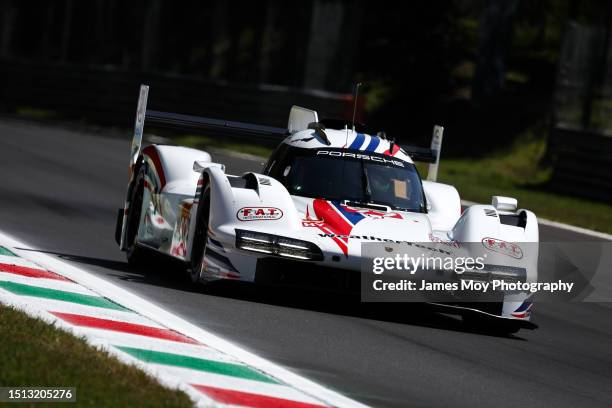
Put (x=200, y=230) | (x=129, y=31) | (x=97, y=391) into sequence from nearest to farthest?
(x=97, y=391) < (x=200, y=230) < (x=129, y=31)

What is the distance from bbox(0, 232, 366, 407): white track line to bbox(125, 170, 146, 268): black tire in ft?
2.63

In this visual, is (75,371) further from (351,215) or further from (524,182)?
(524,182)

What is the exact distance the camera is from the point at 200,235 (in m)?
Answer: 10.1

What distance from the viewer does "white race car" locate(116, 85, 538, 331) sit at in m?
9.39

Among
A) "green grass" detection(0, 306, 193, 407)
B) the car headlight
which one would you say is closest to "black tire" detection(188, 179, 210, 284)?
the car headlight

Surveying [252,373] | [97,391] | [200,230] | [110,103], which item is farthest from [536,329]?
[110,103]

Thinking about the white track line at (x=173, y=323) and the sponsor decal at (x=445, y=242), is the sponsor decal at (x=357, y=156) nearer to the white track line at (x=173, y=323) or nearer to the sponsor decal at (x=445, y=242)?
the sponsor decal at (x=445, y=242)

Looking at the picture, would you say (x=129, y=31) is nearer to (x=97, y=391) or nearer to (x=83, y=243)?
(x=83, y=243)

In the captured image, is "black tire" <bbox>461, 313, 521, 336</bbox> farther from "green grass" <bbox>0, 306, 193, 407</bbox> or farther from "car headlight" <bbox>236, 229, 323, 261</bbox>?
"green grass" <bbox>0, 306, 193, 407</bbox>

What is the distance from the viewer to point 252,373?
275 inches

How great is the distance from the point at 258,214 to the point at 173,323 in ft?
5.06

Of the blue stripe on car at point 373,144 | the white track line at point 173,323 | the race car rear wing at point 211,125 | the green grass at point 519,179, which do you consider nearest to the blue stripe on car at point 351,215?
A: the blue stripe on car at point 373,144

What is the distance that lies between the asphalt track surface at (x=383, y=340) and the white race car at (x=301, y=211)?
260mm

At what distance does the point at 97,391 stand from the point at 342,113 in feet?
75.2
